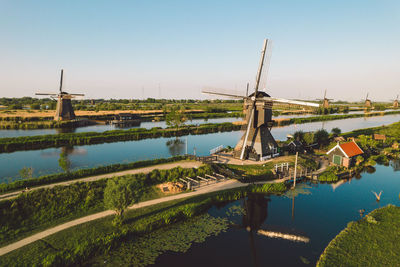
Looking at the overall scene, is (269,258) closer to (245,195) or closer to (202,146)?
(245,195)

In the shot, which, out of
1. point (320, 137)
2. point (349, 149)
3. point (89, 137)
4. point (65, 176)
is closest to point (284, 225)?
point (349, 149)

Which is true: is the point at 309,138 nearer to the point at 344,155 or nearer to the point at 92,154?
the point at 344,155

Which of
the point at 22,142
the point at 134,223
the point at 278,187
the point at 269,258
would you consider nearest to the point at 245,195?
the point at 278,187

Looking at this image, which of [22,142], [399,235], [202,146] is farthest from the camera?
[202,146]

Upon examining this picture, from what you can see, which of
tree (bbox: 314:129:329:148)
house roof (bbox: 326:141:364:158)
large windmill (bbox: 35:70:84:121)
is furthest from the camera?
large windmill (bbox: 35:70:84:121)

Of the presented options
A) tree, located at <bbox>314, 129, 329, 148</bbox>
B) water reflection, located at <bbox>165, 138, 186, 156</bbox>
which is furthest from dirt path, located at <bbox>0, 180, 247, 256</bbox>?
tree, located at <bbox>314, 129, 329, 148</bbox>

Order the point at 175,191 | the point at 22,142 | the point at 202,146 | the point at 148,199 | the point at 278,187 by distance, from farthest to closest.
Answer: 1. the point at 202,146
2. the point at 22,142
3. the point at 278,187
4. the point at 175,191
5. the point at 148,199

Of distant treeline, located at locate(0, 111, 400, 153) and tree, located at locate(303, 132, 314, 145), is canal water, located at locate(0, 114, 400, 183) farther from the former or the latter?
tree, located at locate(303, 132, 314, 145)
